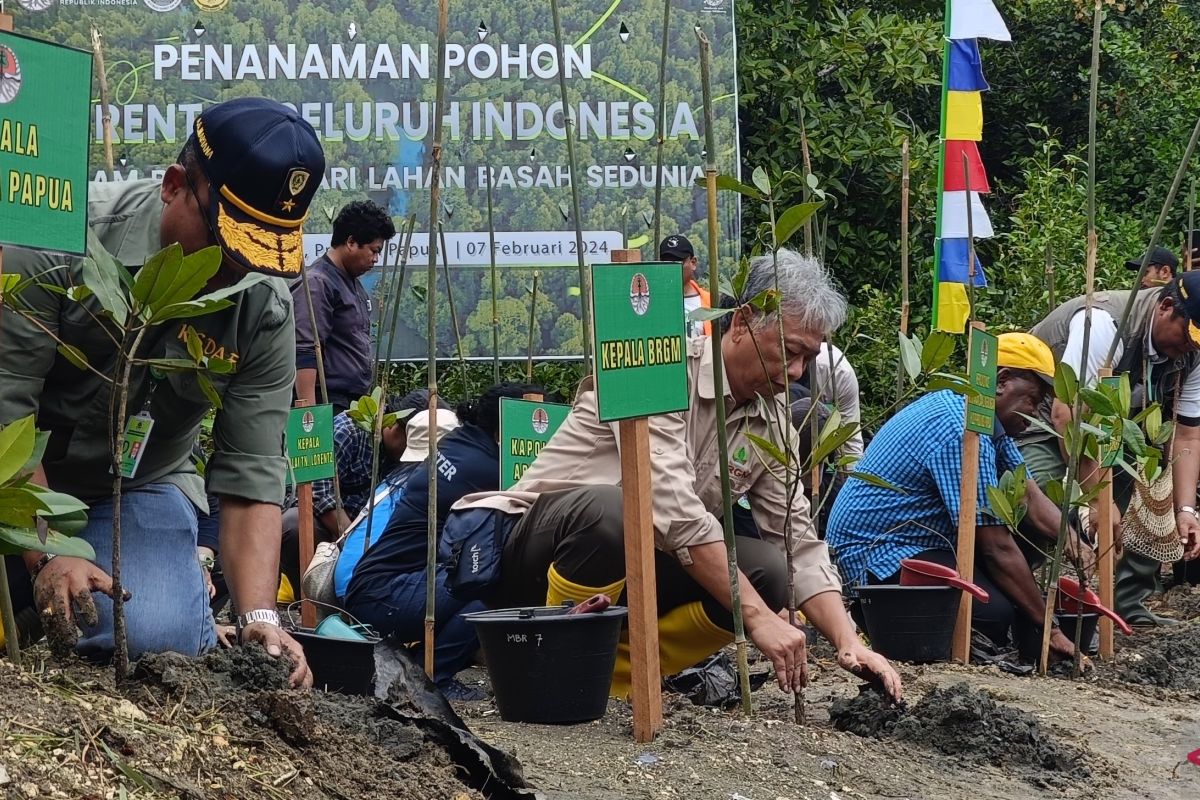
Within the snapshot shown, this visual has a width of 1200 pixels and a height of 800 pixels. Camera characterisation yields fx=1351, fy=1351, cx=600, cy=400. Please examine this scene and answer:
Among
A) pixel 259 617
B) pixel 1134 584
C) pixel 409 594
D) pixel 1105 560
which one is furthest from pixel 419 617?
pixel 1134 584

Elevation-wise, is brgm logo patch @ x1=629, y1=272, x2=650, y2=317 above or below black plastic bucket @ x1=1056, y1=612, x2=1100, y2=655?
above

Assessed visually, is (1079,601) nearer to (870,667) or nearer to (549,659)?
(870,667)

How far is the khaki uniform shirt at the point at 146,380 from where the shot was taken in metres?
2.32

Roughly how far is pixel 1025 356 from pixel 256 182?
9.58ft

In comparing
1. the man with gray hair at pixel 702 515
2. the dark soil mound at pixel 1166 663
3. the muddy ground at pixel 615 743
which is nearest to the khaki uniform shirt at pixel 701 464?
the man with gray hair at pixel 702 515

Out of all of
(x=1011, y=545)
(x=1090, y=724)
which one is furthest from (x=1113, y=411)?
(x=1090, y=724)

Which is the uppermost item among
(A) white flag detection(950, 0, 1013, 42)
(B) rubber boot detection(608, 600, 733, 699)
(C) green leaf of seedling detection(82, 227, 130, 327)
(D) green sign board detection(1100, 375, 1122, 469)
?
(A) white flag detection(950, 0, 1013, 42)

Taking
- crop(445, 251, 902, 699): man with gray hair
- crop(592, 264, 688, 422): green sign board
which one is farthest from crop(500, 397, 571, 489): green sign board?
crop(592, 264, 688, 422): green sign board

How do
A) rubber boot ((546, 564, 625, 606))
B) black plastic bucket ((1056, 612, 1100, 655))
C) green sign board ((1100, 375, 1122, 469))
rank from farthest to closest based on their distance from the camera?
black plastic bucket ((1056, 612, 1100, 655))
green sign board ((1100, 375, 1122, 469))
rubber boot ((546, 564, 625, 606))

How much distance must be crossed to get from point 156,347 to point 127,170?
5.36 metres

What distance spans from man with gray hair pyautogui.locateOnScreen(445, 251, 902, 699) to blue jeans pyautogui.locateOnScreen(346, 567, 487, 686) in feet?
0.56

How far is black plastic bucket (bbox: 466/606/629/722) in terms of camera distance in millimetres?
2809

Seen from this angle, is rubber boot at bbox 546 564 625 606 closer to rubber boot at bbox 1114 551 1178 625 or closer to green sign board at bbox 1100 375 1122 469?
green sign board at bbox 1100 375 1122 469

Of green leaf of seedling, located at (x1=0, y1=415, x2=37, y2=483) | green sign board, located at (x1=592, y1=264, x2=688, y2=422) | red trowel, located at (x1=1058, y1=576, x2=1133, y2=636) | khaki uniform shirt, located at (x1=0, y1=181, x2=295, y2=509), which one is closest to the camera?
green leaf of seedling, located at (x1=0, y1=415, x2=37, y2=483)
